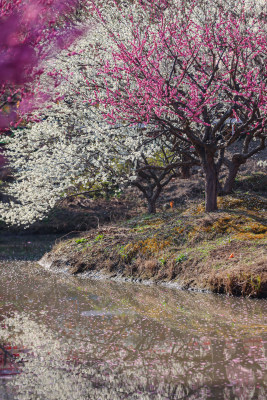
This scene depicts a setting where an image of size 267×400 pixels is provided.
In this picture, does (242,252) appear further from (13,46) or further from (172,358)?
(13,46)

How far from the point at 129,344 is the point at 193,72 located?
23.7ft

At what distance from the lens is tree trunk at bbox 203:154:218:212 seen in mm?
9617

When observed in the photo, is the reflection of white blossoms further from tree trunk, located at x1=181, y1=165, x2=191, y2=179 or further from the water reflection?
tree trunk, located at x1=181, y1=165, x2=191, y2=179

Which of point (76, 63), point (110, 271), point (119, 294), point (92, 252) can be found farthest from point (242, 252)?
point (76, 63)

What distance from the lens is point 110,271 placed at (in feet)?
29.2

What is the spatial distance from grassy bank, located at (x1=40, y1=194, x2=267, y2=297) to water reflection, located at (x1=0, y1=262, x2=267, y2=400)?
0.44 meters

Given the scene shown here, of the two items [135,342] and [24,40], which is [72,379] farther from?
[24,40]

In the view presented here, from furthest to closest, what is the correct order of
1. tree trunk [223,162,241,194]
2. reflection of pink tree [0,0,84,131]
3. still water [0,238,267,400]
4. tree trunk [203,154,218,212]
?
tree trunk [223,162,241,194], tree trunk [203,154,218,212], still water [0,238,267,400], reflection of pink tree [0,0,84,131]

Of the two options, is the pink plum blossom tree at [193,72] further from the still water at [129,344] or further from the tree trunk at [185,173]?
the tree trunk at [185,173]

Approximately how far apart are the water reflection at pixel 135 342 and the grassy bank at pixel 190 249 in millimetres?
439

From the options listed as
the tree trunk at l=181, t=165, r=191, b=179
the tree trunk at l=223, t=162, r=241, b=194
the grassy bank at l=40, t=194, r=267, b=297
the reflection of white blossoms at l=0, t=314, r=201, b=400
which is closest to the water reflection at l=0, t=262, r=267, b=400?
the reflection of white blossoms at l=0, t=314, r=201, b=400

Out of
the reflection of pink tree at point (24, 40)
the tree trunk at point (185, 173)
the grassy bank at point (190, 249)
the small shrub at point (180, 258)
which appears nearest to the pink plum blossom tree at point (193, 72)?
the grassy bank at point (190, 249)

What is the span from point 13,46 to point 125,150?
7.86 metres

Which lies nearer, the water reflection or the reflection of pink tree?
the reflection of pink tree
